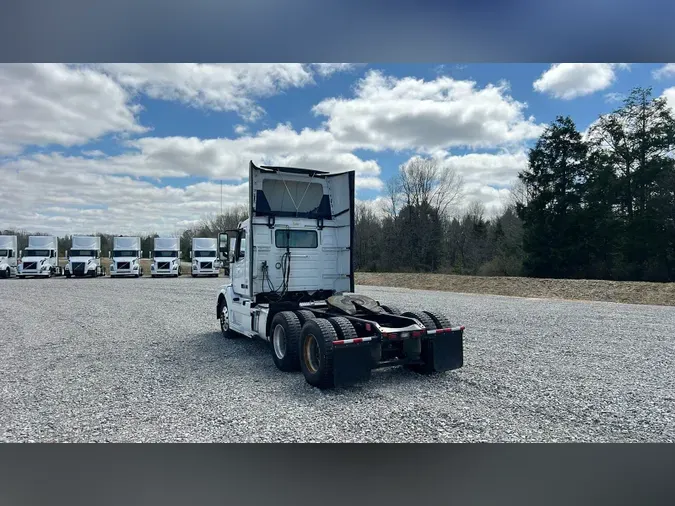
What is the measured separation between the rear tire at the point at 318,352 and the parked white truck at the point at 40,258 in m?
29.0

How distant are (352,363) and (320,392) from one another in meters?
0.58

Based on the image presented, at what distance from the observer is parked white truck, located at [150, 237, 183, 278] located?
30.5 meters

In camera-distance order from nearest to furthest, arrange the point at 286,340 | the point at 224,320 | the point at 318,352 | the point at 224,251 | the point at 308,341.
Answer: the point at 318,352 → the point at 308,341 → the point at 286,340 → the point at 224,251 → the point at 224,320

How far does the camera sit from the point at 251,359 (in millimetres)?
8031

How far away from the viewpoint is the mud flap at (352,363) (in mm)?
6047

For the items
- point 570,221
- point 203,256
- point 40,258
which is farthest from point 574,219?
point 40,258

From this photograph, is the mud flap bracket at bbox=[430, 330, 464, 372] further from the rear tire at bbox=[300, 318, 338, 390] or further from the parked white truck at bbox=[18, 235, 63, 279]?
the parked white truck at bbox=[18, 235, 63, 279]

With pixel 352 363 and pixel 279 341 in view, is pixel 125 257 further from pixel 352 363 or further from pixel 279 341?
pixel 352 363

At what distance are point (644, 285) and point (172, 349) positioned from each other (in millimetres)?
18455

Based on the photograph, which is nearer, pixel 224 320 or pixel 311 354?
pixel 311 354

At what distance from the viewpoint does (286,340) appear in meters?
6.96

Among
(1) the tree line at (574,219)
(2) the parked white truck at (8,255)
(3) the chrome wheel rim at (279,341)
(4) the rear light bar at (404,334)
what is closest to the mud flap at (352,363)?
(4) the rear light bar at (404,334)

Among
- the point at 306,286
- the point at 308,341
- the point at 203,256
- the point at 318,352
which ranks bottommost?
the point at 318,352

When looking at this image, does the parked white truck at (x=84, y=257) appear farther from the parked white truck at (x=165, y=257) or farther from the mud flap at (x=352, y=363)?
the mud flap at (x=352, y=363)
